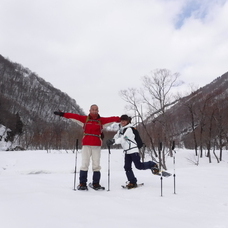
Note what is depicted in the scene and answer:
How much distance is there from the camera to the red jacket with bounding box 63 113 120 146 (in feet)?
18.2

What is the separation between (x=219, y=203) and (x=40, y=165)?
21.1 meters

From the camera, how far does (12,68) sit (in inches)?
4215

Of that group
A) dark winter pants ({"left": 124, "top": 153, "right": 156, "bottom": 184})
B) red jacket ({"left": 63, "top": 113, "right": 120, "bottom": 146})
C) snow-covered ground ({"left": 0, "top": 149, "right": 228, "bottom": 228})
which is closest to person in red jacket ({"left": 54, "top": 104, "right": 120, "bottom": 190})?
red jacket ({"left": 63, "top": 113, "right": 120, "bottom": 146})

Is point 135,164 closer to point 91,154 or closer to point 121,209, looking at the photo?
point 91,154

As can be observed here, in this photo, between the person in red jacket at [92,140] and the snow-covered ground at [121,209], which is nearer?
the snow-covered ground at [121,209]

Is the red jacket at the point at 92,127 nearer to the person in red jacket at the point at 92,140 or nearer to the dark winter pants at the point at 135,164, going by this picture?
the person in red jacket at the point at 92,140

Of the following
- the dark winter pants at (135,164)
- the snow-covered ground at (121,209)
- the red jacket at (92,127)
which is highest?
the red jacket at (92,127)

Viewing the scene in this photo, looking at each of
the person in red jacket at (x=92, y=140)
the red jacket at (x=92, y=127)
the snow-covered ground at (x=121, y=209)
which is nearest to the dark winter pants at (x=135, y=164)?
the snow-covered ground at (x=121, y=209)

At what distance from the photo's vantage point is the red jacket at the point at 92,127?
5.54 meters

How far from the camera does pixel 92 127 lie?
561cm

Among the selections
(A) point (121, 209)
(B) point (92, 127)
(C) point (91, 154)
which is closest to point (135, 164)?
(C) point (91, 154)

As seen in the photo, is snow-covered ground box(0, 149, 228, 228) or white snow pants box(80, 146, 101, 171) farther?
white snow pants box(80, 146, 101, 171)

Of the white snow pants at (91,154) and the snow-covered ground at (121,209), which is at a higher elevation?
the white snow pants at (91,154)

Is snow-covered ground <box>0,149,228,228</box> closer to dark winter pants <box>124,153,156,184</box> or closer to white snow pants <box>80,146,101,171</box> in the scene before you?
dark winter pants <box>124,153,156,184</box>
